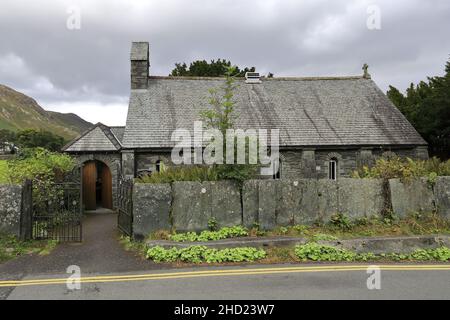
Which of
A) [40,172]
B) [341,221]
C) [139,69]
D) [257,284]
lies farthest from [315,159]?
[40,172]

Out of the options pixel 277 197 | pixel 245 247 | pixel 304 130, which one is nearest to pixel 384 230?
pixel 277 197

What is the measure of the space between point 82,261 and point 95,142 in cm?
1201

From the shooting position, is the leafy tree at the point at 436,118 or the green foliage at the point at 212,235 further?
the leafy tree at the point at 436,118

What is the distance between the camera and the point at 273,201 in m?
9.68

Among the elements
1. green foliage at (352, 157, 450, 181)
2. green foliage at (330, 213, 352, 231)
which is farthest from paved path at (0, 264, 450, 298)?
green foliage at (352, 157, 450, 181)

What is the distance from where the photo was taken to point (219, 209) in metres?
9.52

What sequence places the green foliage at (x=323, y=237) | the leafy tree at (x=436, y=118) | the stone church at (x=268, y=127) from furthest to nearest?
the leafy tree at (x=436, y=118) → the stone church at (x=268, y=127) → the green foliage at (x=323, y=237)

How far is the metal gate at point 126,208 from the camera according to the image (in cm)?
968

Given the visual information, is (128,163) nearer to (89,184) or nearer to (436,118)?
(89,184)

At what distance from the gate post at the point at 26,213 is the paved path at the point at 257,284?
10.6 feet

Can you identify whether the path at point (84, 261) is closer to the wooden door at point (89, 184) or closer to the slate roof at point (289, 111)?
the slate roof at point (289, 111)

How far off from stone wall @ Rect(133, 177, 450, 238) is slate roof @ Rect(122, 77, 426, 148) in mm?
9161

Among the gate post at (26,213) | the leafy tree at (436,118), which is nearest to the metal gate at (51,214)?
the gate post at (26,213)

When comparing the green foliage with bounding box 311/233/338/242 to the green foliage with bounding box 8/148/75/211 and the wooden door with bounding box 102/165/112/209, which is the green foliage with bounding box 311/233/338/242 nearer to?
the green foliage with bounding box 8/148/75/211
